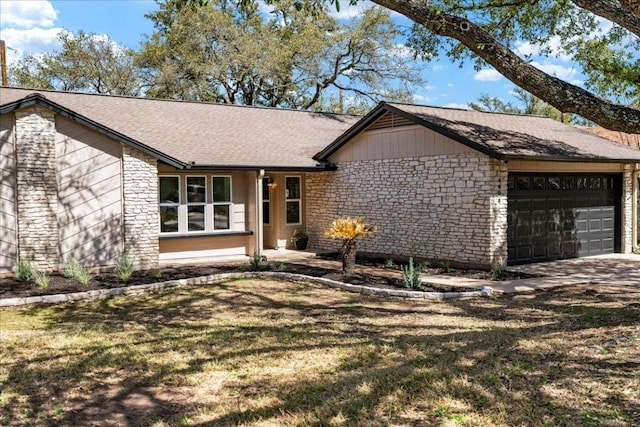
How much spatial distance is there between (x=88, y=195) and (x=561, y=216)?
1229 cm

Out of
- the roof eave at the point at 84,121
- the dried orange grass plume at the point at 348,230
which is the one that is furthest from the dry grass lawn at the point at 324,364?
the roof eave at the point at 84,121

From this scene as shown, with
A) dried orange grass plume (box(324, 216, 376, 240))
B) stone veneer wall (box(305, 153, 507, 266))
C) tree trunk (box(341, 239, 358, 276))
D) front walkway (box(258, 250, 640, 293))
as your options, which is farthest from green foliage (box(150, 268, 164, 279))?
stone veneer wall (box(305, 153, 507, 266))

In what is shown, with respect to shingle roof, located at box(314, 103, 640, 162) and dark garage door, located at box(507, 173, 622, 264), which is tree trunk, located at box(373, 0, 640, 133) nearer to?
shingle roof, located at box(314, 103, 640, 162)

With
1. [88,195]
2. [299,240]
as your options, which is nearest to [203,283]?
[88,195]

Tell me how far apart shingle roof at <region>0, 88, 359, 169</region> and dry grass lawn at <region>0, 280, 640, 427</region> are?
6.47m

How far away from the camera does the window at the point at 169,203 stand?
15125mm

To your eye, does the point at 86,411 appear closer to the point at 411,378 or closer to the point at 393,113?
the point at 411,378

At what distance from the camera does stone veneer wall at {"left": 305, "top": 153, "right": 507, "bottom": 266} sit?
13039 mm

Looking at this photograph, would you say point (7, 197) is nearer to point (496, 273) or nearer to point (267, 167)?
point (267, 167)

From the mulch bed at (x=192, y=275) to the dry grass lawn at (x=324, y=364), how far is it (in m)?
1.28

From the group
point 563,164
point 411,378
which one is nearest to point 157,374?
point 411,378

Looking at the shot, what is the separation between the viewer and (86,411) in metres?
4.90

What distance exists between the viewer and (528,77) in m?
7.11

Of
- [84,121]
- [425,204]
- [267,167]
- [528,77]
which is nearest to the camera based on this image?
[528,77]
